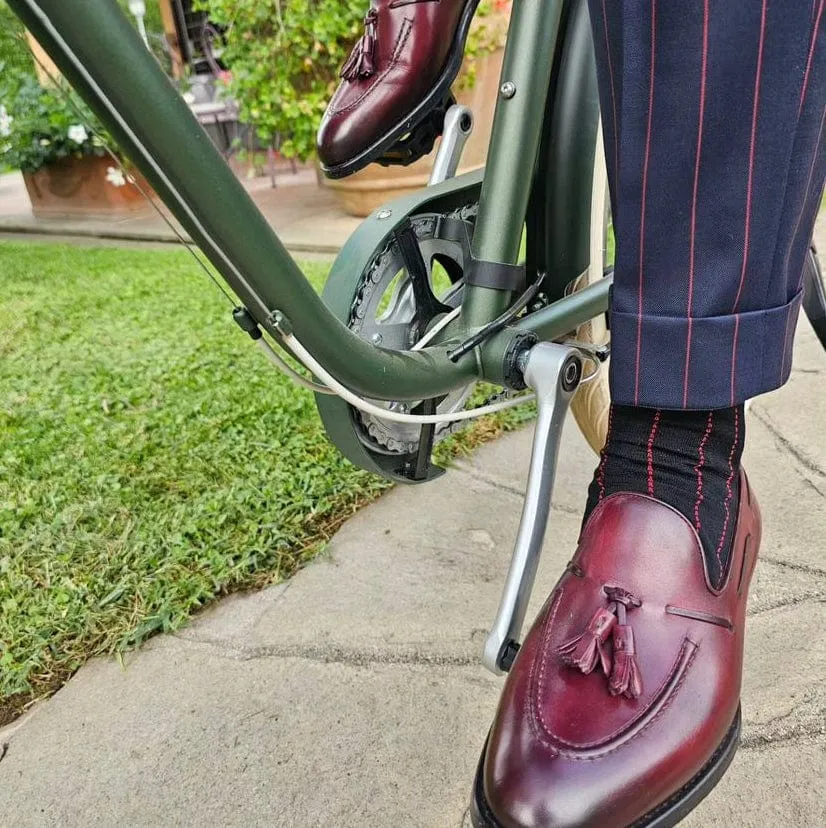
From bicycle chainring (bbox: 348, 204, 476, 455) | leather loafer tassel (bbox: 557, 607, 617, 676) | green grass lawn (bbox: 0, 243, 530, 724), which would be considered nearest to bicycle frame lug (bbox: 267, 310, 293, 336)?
bicycle chainring (bbox: 348, 204, 476, 455)

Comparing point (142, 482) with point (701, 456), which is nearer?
point (701, 456)

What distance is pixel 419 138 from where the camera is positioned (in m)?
0.94

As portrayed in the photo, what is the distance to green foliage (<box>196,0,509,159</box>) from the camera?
2707mm

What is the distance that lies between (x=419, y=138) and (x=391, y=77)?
0.36 feet

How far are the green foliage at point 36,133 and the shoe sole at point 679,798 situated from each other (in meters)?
3.56

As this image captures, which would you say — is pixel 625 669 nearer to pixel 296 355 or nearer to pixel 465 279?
pixel 296 355

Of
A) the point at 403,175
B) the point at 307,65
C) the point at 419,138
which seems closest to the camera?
the point at 419,138

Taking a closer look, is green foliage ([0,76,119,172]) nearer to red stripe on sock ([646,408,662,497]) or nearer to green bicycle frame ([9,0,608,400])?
green bicycle frame ([9,0,608,400])

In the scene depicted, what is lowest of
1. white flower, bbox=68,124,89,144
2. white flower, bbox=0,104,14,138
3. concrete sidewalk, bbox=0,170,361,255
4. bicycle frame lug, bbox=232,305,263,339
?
concrete sidewalk, bbox=0,170,361,255

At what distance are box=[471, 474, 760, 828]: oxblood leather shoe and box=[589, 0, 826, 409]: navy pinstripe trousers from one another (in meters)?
0.12

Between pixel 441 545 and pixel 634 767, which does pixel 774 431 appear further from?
pixel 634 767

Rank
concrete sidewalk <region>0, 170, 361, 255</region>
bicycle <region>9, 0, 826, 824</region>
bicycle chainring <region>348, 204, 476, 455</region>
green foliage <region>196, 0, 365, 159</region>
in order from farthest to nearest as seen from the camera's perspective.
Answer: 1. concrete sidewalk <region>0, 170, 361, 255</region>
2. green foliage <region>196, 0, 365, 159</region>
3. bicycle chainring <region>348, 204, 476, 455</region>
4. bicycle <region>9, 0, 826, 824</region>

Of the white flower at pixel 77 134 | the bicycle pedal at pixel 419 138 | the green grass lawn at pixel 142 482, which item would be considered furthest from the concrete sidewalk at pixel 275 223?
the bicycle pedal at pixel 419 138

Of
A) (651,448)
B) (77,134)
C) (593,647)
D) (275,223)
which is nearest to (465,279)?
(651,448)
